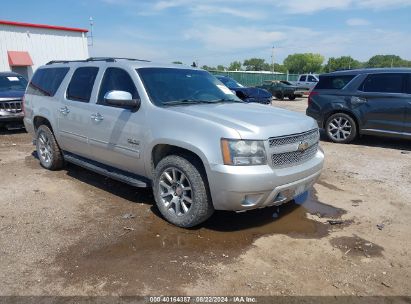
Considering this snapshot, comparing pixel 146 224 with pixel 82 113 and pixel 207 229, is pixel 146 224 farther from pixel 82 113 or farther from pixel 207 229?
pixel 82 113

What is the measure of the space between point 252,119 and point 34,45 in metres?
25.7

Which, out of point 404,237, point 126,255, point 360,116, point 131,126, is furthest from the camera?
point 360,116

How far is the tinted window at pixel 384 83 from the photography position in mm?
8711

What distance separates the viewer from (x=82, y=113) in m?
5.49

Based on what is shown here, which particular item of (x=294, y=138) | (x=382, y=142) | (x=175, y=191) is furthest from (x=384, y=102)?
(x=175, y=191)

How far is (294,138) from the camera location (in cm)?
422

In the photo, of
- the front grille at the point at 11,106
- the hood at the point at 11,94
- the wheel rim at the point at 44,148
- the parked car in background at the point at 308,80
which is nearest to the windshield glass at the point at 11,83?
the hood at the point at 11,94

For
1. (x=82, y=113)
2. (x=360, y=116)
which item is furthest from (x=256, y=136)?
(x=360, y=116)

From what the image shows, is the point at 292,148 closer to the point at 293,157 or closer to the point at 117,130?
the point at 293,157

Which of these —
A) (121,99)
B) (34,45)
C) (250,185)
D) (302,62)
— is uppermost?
(34,45)

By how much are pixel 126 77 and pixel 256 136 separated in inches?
80.7

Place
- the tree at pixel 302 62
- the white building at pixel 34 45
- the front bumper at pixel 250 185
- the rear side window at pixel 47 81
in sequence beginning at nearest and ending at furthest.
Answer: the front bumper at pixel 250 185, the rear side window at pixel 47 81, the white building at pixel 34 45, the tree at pixel 302 62

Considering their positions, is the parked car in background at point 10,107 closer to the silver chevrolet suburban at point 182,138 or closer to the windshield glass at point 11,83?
the windshield glass at point 11,83

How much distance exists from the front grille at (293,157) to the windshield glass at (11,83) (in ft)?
32.1
